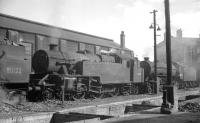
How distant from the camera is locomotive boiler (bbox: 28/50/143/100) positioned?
14.6 meters

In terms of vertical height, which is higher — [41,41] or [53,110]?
[41,41]

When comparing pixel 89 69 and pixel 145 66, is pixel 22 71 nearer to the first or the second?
pixel 89 69

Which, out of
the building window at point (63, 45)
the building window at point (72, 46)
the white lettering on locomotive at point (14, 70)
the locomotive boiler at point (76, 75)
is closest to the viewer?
the white lettering on locomotive at point (14, 70)

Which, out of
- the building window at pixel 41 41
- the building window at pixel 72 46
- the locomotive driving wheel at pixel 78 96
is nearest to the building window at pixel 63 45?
the building window at pixel 72 46

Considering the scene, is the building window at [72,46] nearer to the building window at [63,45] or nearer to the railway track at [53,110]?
the building window at [63,45]

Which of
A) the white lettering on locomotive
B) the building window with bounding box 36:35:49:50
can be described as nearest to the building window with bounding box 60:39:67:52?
the building window with bounding box 36:35:49:50

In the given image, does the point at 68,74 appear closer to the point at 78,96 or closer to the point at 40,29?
the point at 78,96

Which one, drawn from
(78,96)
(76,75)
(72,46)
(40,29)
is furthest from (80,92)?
(72,46)

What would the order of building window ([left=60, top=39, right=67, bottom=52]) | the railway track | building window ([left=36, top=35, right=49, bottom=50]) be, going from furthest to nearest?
1. building window ([left=60, top=39, right=67, bottom=52])
2. building window ([left=36, top=35, right=49, bottom=50])
3. the railway track

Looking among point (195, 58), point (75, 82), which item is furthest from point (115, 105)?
point (195, 58)

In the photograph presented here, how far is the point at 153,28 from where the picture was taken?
2414 cm

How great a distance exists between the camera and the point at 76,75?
1552 cm

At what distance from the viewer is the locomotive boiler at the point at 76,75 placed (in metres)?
14.6

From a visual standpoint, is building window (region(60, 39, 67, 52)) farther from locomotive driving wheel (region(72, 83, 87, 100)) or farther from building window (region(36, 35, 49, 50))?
locomotive driving wheel (region(72, 83, 87, 100))
